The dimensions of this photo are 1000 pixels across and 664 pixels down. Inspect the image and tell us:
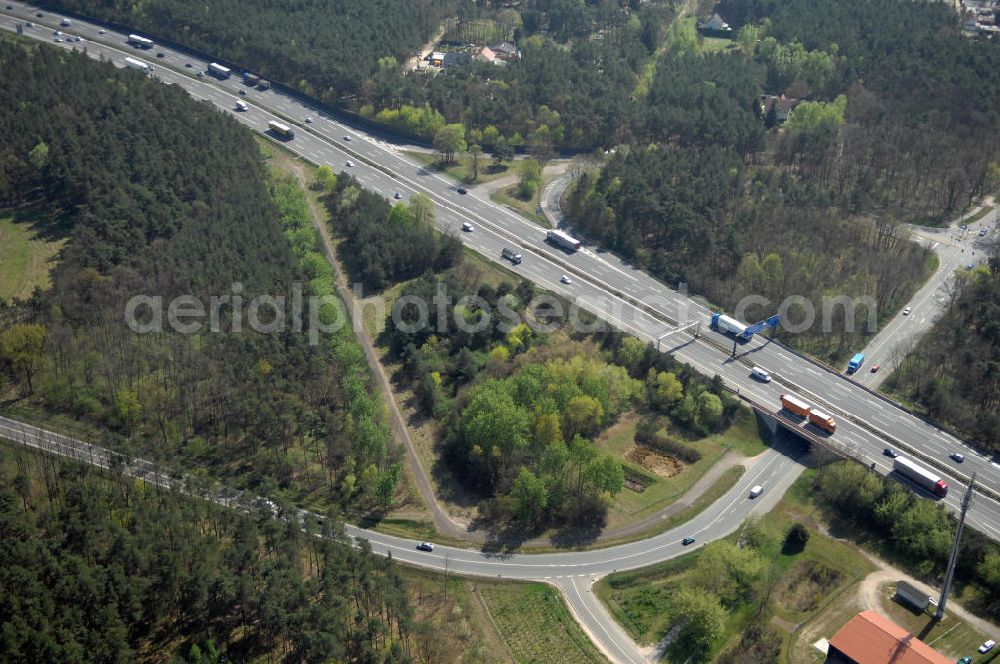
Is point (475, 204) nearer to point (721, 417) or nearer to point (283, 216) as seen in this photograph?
point (283, 216)

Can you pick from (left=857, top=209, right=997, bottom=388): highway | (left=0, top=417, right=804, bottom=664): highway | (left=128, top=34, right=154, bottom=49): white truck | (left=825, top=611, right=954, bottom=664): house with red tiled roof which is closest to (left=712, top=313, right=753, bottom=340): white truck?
(left=857, top=209, right=997, bottom=388): highway

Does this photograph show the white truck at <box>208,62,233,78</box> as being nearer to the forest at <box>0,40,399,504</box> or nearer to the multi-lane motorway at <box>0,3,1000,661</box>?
the multi-lane motorway at <box>0,3,1000,661</box>

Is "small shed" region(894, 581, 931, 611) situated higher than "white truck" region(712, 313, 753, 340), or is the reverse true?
"white truck" region(712, 313, 753, 340)

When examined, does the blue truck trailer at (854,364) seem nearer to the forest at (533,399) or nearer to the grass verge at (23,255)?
the forest at (533,399)

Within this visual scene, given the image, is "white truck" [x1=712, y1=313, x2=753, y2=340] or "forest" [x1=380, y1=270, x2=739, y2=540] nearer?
"forest" [x1=380, y1=270, x2=739, y2=540]

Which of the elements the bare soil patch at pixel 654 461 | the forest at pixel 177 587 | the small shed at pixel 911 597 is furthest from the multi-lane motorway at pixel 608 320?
the small shed at pixel 911 597

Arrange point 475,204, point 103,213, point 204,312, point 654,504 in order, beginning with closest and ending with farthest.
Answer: point 654,504 → point 204,312 → point 103,213 → point 475,204

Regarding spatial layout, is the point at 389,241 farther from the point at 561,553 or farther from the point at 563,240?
the point at 561,553

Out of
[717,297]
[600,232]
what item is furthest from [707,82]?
[717,297]
